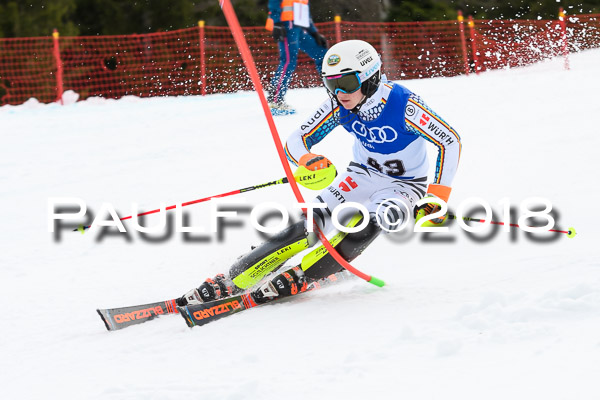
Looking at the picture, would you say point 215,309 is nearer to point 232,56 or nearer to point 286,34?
point 286,34

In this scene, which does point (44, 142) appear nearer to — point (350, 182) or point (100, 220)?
point (100, 220)

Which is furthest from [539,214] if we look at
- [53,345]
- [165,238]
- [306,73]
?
[306,73]

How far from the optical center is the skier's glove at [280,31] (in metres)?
8.22

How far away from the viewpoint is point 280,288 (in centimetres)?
361

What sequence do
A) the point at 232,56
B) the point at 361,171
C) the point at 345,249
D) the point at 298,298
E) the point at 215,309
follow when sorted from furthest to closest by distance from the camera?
the point at 232,56 < the point at 361,171 < the point at 298,298 < the point at 345,249 < the point at 215,309

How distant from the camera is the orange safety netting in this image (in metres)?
12.3

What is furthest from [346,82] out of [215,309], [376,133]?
[215,309]

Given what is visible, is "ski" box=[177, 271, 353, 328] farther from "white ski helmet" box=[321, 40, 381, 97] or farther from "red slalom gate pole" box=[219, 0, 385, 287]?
"white ski helmet" box=[321, 40, 381, 97]

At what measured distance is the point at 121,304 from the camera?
13.5 ft

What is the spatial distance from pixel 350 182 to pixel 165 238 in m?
1.87

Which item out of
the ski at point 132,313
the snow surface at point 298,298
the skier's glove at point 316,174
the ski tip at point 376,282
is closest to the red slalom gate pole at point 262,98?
the ski tip at point 376,282

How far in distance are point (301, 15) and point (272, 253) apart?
522 cm

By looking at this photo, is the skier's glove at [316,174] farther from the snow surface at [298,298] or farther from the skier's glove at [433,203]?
the snow surface at [298,298]

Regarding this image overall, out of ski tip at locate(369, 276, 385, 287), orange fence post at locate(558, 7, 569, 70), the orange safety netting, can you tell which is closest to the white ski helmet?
ski tip at locate(369, 276, 385, 287)
